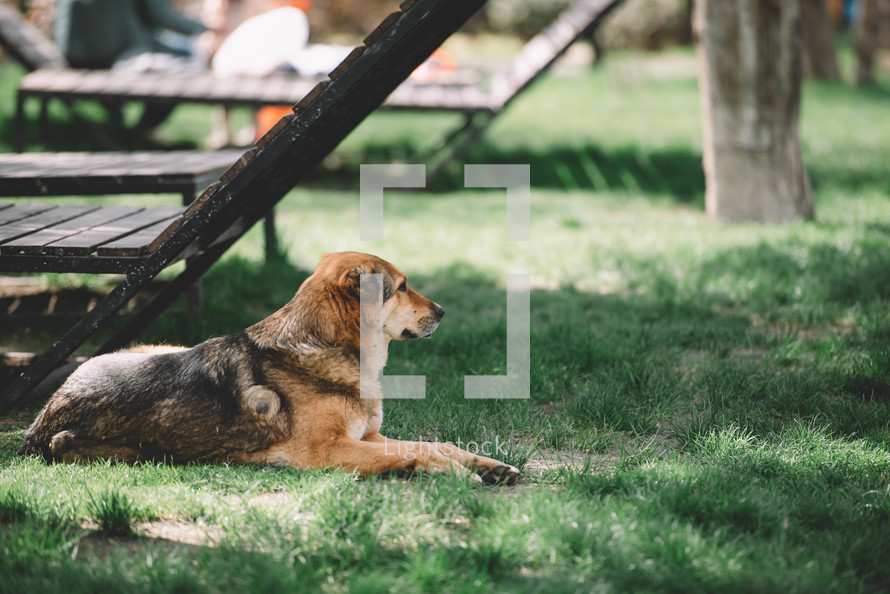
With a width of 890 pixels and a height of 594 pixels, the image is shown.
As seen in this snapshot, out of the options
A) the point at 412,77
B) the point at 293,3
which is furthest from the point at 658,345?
the point at 293,3

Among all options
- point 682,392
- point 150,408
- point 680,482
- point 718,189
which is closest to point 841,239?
point 718,189

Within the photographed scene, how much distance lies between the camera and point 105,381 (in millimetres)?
3273

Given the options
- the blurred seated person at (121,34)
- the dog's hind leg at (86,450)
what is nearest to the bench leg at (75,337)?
the dog's hind leg at (86,450)

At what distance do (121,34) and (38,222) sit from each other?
7.80 meters

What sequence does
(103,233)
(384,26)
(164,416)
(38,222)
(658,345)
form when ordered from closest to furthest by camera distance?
(164,416) < (384,26) < (103,233) < (38,222) < (658,345)

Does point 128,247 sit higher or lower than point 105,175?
lower

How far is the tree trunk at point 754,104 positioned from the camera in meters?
7.37

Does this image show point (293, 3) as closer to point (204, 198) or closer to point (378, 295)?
point (204, 198)

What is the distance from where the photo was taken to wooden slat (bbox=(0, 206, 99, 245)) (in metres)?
3.80

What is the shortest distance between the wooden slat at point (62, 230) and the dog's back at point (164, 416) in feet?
2.52

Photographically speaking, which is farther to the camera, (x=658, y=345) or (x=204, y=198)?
(x=658, y=345)

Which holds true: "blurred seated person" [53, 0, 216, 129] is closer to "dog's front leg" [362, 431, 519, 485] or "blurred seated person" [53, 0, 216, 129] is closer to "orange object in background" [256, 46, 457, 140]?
"orange object in background" [256, 46, 457, 140]

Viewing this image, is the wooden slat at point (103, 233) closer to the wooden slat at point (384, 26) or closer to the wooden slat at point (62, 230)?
the wooden slat at point (62, 230)

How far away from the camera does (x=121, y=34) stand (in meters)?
10.8
